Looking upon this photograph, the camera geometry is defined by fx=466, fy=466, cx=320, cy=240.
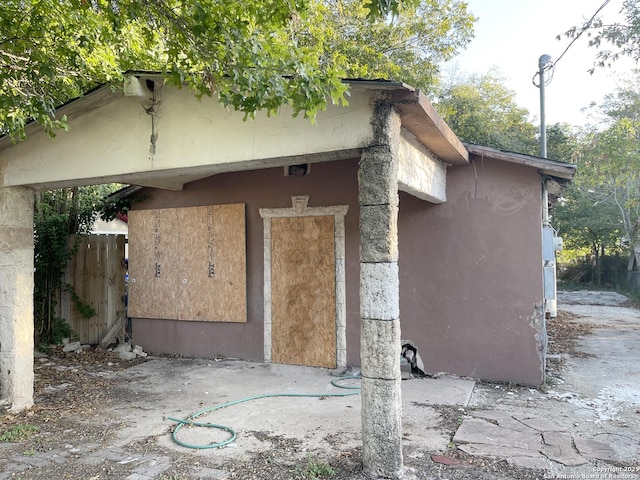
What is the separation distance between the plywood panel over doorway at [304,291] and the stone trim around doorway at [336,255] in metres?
0.06

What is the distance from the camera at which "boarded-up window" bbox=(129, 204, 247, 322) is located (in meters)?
7.77

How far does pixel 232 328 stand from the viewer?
7.81 m

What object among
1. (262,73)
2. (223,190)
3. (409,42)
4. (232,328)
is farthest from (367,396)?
(409,42)

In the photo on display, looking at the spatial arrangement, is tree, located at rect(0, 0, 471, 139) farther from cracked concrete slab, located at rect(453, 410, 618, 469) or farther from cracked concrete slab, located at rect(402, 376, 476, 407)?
cracked concrete slab, located at rect(402, 376, 476, 407)

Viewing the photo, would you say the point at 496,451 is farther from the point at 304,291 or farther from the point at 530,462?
the point at 304,291

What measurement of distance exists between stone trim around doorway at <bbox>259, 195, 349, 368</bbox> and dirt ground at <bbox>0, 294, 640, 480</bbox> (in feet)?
3.84

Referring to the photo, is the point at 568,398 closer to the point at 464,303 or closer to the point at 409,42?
the point at 464,303

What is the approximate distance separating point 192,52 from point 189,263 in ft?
15.1

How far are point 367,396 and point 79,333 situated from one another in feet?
23.2

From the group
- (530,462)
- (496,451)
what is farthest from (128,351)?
(530,462)

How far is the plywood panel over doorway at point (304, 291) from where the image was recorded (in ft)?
23.2

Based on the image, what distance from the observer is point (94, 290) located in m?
8.85

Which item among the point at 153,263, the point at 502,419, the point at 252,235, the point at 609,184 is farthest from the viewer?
the point at 609,184

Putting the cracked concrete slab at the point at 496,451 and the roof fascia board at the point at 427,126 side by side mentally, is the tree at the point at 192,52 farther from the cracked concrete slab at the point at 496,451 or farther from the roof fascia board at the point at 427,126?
the cracked concrete slab at the point at 496,451
